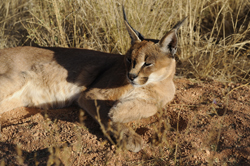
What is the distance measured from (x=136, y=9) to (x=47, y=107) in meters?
2.33

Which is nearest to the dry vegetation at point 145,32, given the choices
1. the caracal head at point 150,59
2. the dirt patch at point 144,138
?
the dirt patch at point 144,138

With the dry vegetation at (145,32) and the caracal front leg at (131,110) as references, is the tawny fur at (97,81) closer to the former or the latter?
the caracal front leg at (131,110)

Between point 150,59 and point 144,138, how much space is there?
35.8 inches

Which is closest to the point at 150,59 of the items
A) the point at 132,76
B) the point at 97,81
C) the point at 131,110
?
the point at 132,76

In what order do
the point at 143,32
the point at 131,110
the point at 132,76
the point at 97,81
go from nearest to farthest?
the point at 132,76
the point at 131,110
the point at 97,81
the point at 143,32

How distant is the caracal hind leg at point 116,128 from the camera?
2.79 m

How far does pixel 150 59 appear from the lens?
3014 mm

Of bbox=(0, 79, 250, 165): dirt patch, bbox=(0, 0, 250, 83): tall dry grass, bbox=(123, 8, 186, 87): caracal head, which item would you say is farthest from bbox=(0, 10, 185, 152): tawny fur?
bbox=(0, 0, 250, 83): tall dry grass

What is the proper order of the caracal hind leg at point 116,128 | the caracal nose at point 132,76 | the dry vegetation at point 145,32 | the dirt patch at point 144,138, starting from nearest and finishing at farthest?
the dirt patch at point 144,138 < the caracal hind leg at point 116,128 < the caracal nose at point 132,76 < the dry vegetation at point 145,32

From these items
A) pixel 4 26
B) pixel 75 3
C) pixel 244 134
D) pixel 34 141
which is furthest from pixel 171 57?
pixel 4 26

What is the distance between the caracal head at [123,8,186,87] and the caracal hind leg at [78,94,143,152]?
0.50m

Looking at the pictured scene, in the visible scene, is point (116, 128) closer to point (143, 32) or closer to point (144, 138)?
point (144, 138)

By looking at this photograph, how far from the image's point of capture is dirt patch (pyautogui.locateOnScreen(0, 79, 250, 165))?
8.70 ft

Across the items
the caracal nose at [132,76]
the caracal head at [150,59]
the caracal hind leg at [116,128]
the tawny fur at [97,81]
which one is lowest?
the caracal hind leg at [116,128]
